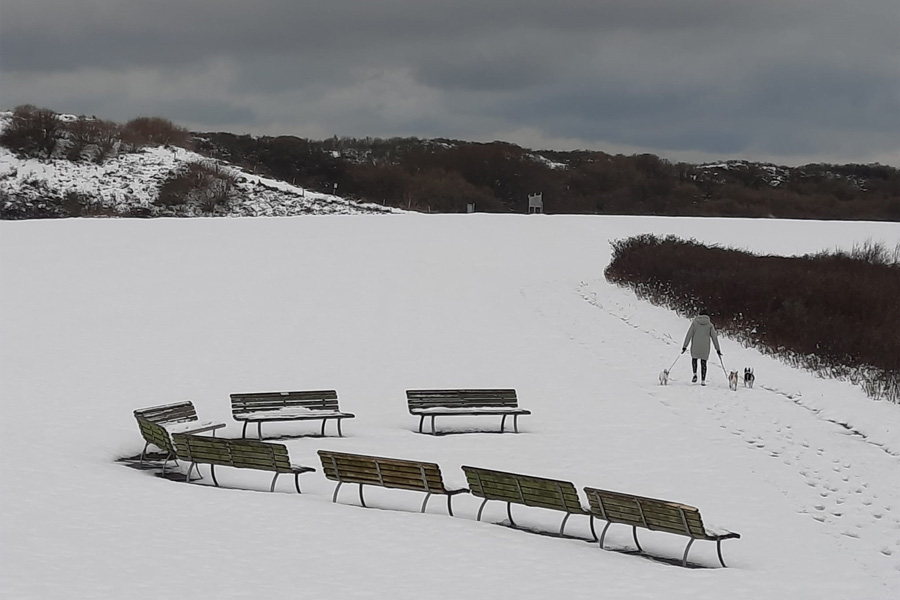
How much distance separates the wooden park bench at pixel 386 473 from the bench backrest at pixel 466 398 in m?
4.69

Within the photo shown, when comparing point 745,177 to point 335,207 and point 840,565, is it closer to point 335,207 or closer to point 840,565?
point 335,207

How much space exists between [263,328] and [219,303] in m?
3.56

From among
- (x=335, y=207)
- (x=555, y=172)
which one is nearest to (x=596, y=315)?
(x=335, y=207)

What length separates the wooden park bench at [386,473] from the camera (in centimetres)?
1108

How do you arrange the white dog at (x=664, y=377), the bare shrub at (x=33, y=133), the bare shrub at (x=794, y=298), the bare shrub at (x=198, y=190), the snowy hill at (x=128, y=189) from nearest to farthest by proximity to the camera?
1. the white dog at (x=664, y=377)
2. the bare shrub at (x=794, y=298)
3. the snowy hill at (x=128, y=189)
4. the bare shrub at (x=198, y=190)
5. the bare shrub at (x=33, y=133)

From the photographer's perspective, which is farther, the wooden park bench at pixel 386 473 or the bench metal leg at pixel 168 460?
the bench metal leg at pixel 168 460

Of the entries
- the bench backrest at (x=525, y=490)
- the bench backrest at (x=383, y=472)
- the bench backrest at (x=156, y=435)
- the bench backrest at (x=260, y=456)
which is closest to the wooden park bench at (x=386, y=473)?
the bench backrest at (x=383, y=472)

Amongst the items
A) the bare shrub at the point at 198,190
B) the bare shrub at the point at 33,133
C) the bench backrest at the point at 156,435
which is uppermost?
the bare shrub at the point at 33,133

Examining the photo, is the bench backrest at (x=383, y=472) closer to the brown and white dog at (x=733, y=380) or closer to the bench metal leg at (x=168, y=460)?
the bench metal leg at (x=168, y=460)

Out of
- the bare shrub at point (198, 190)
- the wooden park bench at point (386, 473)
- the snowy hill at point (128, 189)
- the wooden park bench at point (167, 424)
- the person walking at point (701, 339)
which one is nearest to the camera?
the wooden park bench at point (386, 473)

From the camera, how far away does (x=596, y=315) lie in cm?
2756

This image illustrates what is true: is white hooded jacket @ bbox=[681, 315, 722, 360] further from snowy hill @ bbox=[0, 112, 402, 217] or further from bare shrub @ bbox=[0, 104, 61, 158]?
bare shrub @ bbox=[0, 104, 61, 158]

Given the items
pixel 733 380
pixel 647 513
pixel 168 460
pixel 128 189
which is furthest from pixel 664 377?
pixel 128 189

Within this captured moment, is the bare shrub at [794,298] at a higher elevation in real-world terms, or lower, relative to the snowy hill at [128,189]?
lower
